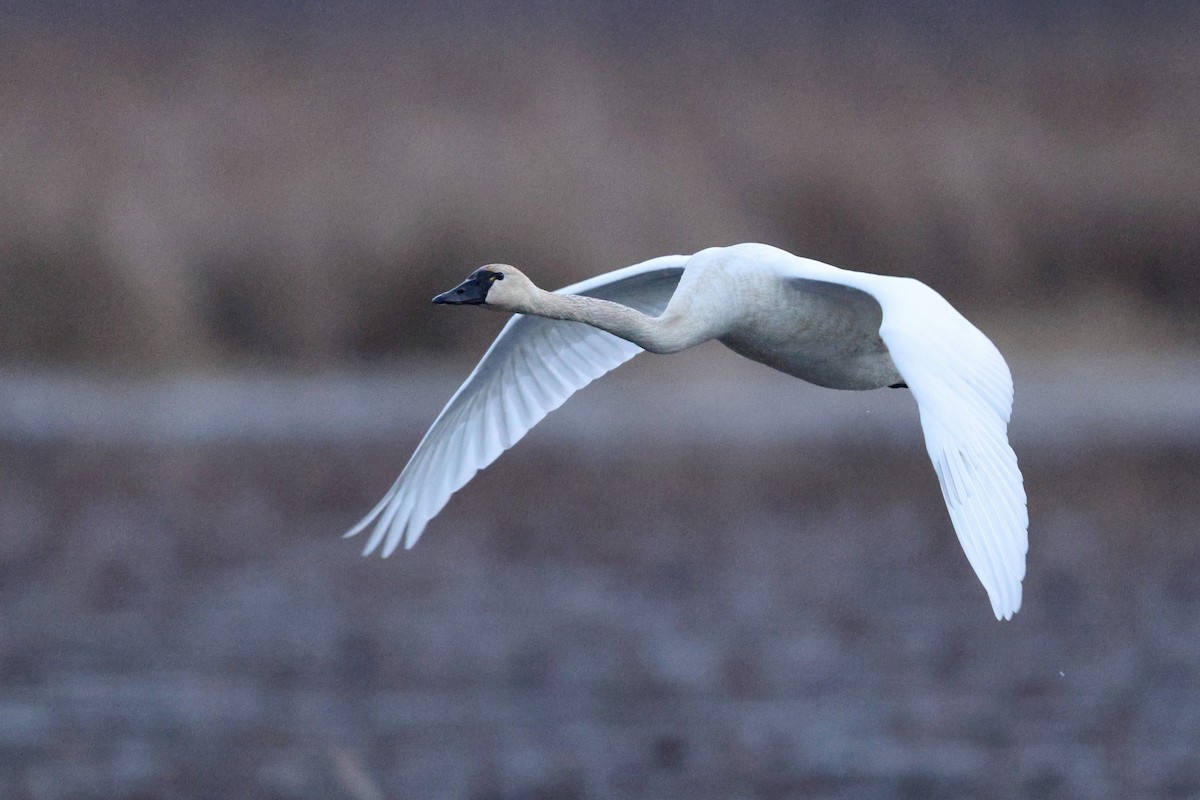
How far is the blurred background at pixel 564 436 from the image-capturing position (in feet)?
45.8

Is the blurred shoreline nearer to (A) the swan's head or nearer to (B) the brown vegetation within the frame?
(B) the brown vegetation

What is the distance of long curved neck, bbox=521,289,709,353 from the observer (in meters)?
8.64

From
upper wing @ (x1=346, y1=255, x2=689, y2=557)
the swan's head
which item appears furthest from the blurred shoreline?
the swan's head

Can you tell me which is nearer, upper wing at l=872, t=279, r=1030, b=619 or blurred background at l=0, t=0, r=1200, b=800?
upper wing at l=872, t=279, r=1030, b=619

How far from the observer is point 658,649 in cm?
1576

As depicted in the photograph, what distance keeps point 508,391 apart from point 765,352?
1.39m

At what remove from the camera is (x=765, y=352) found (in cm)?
896

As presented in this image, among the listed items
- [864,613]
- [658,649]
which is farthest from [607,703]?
[864,613]

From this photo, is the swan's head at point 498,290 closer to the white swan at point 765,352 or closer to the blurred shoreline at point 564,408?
the white swan at point 765,352

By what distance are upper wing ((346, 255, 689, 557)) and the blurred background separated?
8.49ft

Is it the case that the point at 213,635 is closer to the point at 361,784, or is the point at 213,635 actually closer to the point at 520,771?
the point at 520,771

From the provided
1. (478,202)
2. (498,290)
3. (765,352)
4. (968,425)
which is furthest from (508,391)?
(478,202)

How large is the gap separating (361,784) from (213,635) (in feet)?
16.0

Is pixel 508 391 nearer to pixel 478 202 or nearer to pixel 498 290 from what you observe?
pixel 498 290
